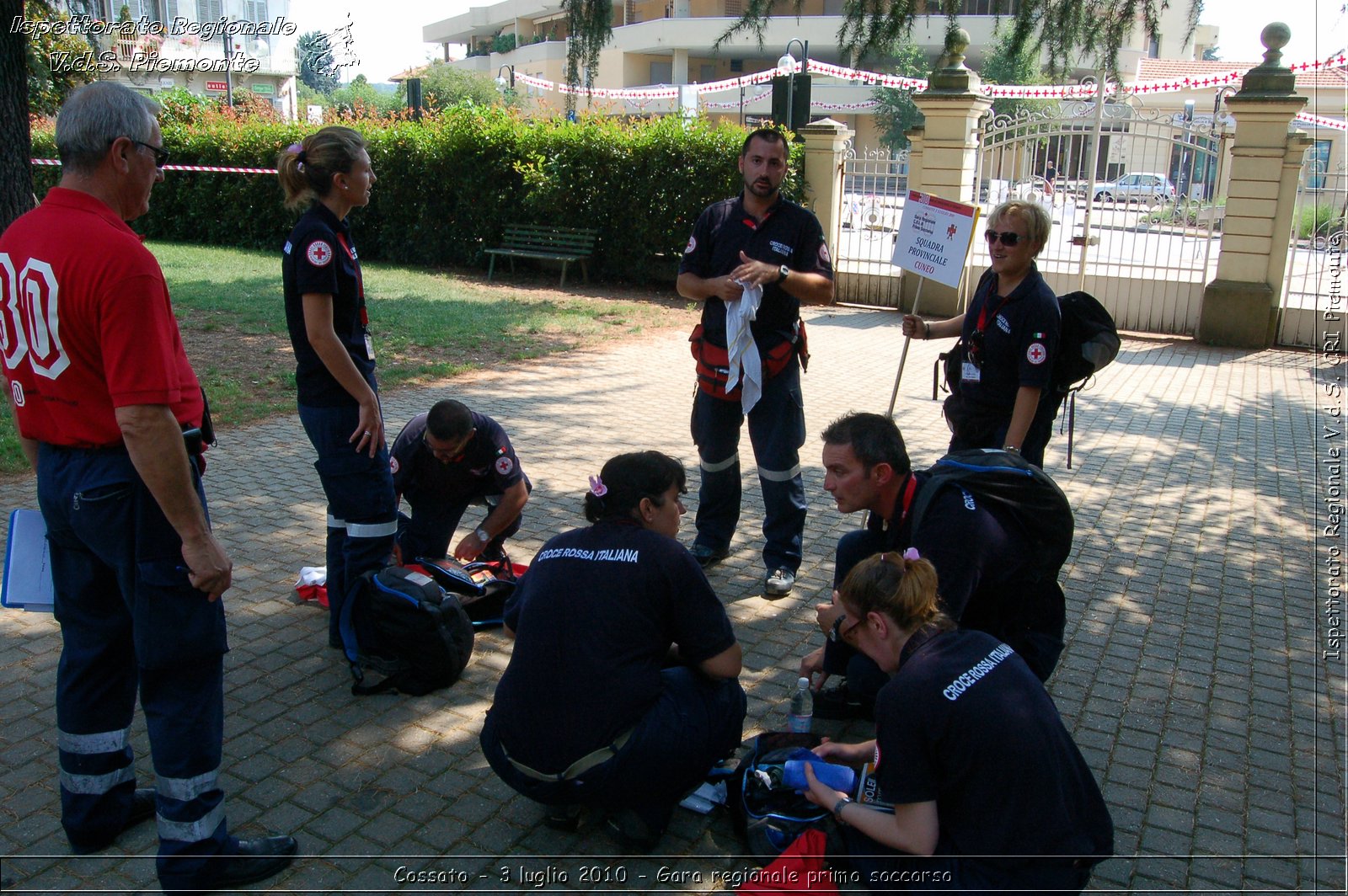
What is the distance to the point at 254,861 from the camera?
289 cm

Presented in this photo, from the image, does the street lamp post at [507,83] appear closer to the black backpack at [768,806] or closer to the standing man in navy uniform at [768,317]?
the standing man in navy uniform at [768,317]

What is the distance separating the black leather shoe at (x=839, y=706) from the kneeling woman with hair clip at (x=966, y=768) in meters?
1.17

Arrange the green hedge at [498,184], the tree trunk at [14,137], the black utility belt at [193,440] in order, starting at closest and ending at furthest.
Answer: the black utility belt at [193,440], the tree trunk at [14,137], the green hedge at [498,184]

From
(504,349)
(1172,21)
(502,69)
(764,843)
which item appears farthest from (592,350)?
(502,69)

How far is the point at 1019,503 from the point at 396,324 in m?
10.2

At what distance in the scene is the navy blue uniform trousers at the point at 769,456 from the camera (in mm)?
5039

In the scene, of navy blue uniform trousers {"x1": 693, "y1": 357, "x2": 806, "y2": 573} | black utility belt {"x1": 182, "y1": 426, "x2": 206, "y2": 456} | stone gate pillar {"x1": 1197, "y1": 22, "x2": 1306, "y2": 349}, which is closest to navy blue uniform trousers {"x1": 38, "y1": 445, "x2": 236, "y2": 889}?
black utility belt {"x1": 182, "y1": 426, "x2": 206, "y2": 456}

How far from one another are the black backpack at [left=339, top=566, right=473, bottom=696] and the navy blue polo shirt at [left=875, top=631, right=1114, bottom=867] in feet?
6.48

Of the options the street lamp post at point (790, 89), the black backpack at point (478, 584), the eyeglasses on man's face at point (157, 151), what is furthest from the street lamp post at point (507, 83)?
the eyeglasses on man's face at point (157, 151)

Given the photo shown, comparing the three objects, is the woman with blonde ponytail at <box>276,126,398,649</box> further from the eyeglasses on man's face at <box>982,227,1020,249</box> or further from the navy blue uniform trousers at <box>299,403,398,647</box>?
the eyeglasses on man's face at <box>982,227,1020,249</box>

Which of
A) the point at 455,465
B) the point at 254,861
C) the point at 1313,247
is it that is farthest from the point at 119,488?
the point at 1313,247

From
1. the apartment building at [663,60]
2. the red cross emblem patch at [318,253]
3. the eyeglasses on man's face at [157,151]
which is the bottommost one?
the red cross emblem patch at [318,253]

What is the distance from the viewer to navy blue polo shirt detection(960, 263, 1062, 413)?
13.8 ft

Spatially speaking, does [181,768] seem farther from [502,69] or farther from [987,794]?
[502,69]
